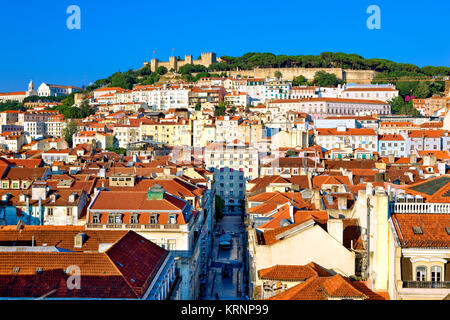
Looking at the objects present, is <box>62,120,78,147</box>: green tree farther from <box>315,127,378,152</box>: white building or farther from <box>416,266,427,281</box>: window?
<box>416,266,427,281</box>: window

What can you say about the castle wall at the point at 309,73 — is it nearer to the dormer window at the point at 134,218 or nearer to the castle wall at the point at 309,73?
the castle wall at the point at 309,73

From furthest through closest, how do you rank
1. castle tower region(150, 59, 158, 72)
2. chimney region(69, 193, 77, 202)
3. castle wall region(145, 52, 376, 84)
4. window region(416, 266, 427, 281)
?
castle tower region(150, 59, 158, 72) < castle wall region(145, 52, 376, 84) < chimney region(69, 193, 77, 202) < window region(416, 266, 427, 281)

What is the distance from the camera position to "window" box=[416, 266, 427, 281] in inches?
527

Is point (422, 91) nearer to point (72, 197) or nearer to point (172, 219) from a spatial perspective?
point (72, 197)

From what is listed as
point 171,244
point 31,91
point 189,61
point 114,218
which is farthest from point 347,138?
point 31,91

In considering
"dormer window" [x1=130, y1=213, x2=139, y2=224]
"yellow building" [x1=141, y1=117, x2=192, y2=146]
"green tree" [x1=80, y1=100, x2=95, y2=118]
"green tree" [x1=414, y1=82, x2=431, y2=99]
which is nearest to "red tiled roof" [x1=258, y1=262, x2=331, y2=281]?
"dormer window" [x1=130, y1=213, x2=139, y2=224]

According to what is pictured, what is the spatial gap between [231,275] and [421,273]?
71.9 feet

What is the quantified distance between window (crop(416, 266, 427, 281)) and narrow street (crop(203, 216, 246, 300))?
15414mm

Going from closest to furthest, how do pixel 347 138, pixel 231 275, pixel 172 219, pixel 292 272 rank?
pixel 292 272
pixel 172 219
pixel 231 275
pixel 347 138

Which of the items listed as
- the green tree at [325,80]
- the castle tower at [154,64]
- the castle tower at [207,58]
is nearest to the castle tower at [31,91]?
the castle tower at [154,64]

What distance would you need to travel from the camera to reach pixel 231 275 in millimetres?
34469

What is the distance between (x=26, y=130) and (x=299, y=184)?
104 m

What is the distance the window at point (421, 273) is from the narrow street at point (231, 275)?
50.6ft

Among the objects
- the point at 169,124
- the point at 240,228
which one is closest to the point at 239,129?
the point at 169,124
